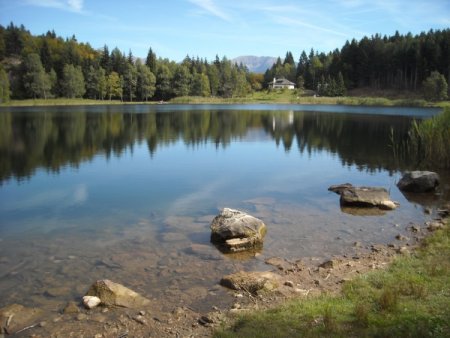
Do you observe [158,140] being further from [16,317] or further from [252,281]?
[16,317]

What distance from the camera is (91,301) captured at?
29.8 feet

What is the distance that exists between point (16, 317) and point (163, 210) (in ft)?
29.6

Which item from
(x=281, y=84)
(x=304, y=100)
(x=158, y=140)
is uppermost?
(x=281, y=84)

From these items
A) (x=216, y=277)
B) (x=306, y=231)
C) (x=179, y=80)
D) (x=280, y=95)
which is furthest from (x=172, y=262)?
(x=280, y=95)

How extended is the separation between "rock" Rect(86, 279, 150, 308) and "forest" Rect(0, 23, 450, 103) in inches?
4475

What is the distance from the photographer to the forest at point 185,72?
124m

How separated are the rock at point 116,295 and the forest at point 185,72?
113668mm

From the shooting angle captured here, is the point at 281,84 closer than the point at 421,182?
No

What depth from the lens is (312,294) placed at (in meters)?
9.41

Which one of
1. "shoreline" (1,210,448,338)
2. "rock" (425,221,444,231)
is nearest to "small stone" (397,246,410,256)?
"shoreline" (1,210,448,338)

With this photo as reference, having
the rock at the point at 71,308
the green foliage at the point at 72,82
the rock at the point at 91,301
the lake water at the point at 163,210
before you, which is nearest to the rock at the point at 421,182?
the lake water at the point at 163,210

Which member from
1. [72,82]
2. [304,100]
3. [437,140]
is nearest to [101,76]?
[72,82]

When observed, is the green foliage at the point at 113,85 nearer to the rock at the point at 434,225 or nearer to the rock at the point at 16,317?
the rock at the point at 434,225

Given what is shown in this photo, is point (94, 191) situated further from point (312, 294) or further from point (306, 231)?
point (312, 294)
